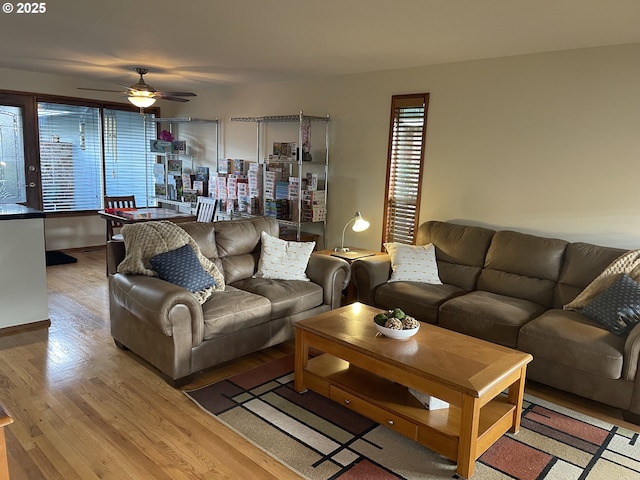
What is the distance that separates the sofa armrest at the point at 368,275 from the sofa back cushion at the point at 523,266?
2.63 ft

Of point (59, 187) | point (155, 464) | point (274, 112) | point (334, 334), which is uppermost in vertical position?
point (274, 112)

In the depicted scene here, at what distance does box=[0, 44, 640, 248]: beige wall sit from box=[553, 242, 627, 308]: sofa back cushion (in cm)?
23

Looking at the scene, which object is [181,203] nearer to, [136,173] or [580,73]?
[136,173]

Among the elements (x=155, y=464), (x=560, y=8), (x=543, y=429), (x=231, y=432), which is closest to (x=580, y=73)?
(x=560, y=8)

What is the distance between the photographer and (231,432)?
2.61m

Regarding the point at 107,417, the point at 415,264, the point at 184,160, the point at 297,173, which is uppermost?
the point at 184,160

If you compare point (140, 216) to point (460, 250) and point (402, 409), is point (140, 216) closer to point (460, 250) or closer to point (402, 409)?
point (460, 250)

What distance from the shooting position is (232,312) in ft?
10.7

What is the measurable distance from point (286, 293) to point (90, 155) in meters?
4.77

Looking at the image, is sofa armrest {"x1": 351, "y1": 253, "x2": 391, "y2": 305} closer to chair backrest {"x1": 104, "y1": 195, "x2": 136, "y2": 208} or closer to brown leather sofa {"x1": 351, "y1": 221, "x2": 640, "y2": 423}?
brown leather sofa {"x1": 351, "y1": 221, "x2": 640, "y2": 423}

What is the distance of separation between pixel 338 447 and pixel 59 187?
19.2ft

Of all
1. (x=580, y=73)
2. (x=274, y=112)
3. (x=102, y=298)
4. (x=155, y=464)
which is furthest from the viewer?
(x=274, y=112)

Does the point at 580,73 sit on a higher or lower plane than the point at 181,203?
higher

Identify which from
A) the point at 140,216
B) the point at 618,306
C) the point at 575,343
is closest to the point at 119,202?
the point at 140,216
